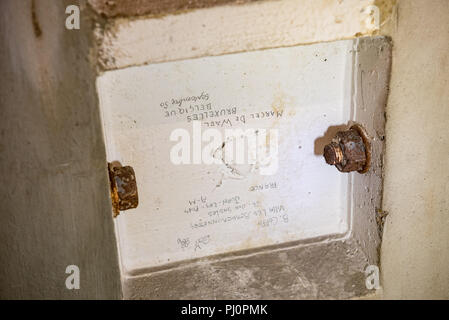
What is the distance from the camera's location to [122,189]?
3.16 feet

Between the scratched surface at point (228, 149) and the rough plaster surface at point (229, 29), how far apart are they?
286 mm

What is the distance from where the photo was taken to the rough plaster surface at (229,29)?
0.76 m

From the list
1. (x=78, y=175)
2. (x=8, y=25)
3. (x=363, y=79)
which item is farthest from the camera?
(x=363, y=79)

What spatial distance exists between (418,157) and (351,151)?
176 millimetres

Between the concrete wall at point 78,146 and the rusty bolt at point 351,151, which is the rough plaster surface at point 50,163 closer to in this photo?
the concrete wall at point 78,146

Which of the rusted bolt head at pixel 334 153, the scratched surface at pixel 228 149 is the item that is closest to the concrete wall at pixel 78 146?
the rusted bolt head at pixel 334 153

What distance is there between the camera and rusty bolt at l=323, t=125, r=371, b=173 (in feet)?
3.54

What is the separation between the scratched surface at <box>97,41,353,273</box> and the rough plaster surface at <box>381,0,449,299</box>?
10.0 inches

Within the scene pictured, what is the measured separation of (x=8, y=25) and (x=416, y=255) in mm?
1204

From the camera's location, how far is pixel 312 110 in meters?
1.22

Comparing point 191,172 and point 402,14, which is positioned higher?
point 402,14

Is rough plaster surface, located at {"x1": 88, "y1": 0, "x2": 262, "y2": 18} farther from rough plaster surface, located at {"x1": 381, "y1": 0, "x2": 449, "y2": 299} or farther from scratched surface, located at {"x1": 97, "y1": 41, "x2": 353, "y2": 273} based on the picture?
rough plaster surface, located at {"x1": 381, "y1": 0, "x2": 449, "y2": 299}

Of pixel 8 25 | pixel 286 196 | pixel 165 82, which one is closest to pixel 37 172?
pixel 8 25

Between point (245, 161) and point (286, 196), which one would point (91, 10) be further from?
point (286, 196)
